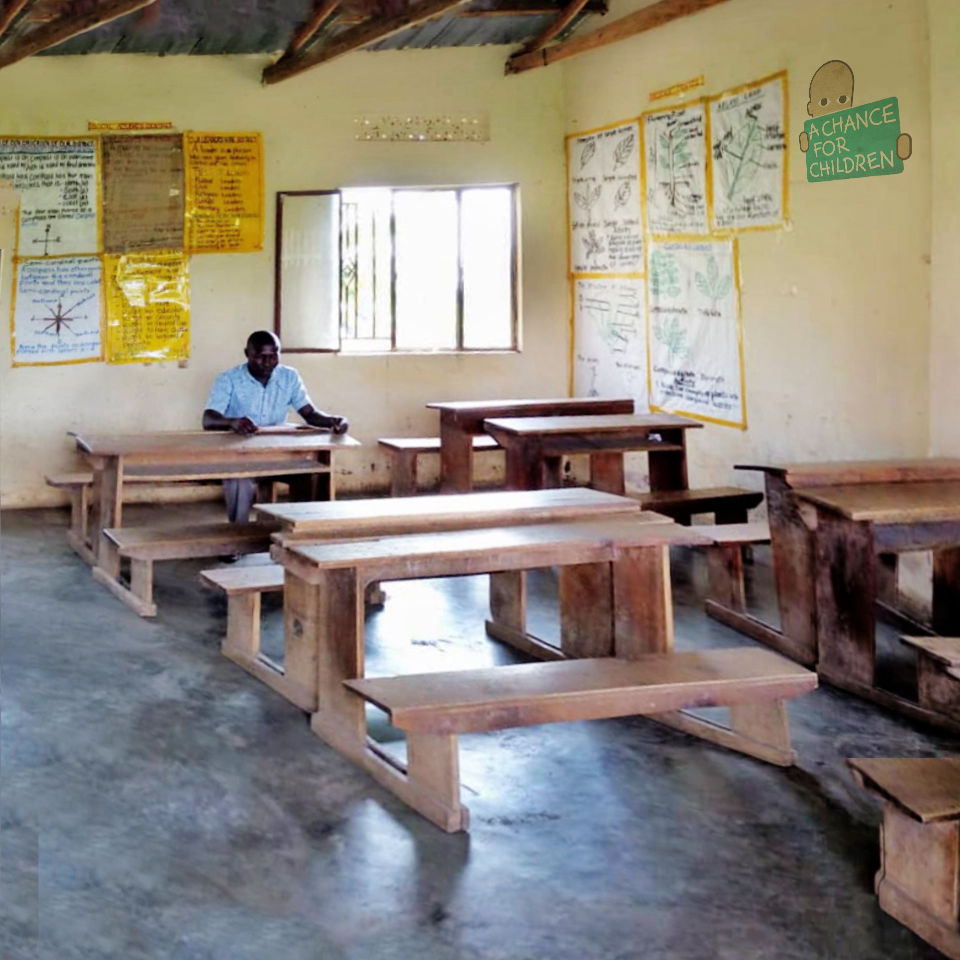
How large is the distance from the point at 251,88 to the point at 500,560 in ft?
18.8

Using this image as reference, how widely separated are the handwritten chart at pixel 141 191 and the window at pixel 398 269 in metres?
0.74

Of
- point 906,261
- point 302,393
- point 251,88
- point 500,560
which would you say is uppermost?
point 251,88

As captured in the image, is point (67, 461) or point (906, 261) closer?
point (906, 261)

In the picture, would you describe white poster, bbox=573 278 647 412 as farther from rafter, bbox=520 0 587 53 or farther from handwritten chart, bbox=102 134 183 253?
handwritten chart, bbox=102 134 183 253

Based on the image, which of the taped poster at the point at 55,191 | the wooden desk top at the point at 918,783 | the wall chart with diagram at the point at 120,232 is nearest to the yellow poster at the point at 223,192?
the wall chart with diagram at the point at 120,232

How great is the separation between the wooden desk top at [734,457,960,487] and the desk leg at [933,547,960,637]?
0.32 meters

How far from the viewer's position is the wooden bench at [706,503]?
6.43 meters

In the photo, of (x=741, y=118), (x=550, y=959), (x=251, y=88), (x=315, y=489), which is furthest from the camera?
(x=251, y=88)

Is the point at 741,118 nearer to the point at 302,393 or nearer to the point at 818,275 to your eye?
the point at 818,275

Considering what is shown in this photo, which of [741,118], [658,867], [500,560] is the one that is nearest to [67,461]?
[741,118]

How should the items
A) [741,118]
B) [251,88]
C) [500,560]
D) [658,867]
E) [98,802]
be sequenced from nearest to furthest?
[658,867], [98,802], [500,560], [741,118], [251,88]

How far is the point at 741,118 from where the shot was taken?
23.3 feet

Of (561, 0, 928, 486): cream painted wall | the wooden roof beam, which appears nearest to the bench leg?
(561, 0, 928, 486): cream painted wall

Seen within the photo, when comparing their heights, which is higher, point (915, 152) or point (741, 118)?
point (741, 118)
